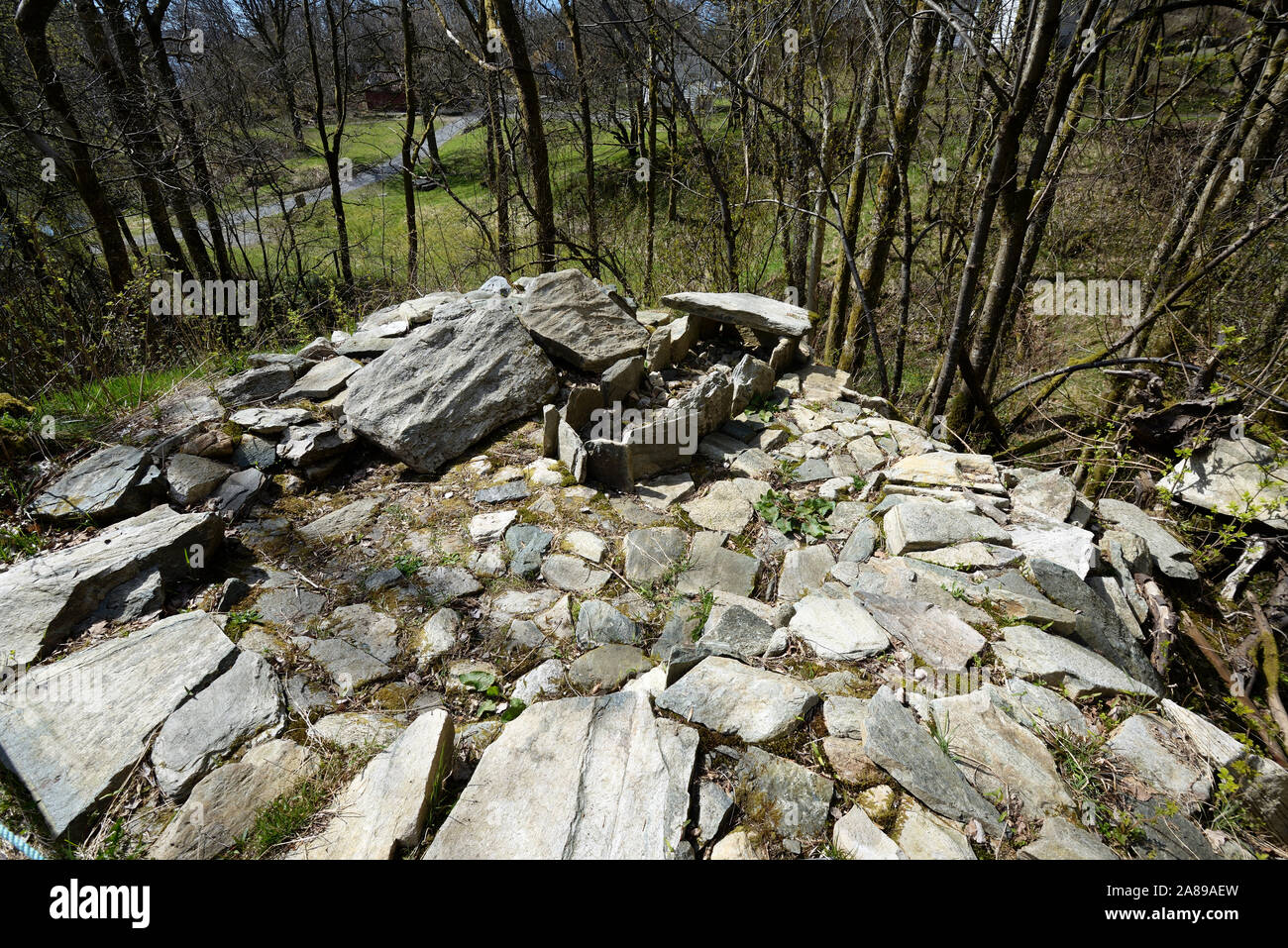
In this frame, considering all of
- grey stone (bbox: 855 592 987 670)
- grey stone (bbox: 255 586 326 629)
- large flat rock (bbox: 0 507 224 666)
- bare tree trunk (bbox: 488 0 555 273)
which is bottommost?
grey stone (bbox: 255 586 326 629)

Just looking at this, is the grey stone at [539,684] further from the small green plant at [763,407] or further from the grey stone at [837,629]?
the small green plant at [763,407]

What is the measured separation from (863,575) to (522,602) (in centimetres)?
157

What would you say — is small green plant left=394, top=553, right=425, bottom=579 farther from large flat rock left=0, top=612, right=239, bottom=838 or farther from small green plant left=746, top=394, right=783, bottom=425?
small green plant left=746, top=394, right=783, bottom=425

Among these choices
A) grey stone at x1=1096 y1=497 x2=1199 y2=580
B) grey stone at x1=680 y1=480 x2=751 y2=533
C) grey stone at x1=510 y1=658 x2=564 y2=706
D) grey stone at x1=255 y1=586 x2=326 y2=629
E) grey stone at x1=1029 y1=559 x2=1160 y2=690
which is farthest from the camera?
grey stone at x1=680 y1=480 x2=751 y2=533

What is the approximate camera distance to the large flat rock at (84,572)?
2352mm

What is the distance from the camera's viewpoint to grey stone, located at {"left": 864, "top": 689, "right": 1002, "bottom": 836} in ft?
5.65

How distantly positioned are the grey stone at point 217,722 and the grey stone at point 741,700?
1.38 metres

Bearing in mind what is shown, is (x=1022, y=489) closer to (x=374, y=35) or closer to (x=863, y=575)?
(x=863, y=575)

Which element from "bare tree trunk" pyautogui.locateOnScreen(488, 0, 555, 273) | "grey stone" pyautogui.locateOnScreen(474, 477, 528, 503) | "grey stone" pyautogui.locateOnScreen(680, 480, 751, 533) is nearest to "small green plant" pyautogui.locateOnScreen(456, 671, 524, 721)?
"grey stone" pyautogui.locateOnScreen(474, 477, 528, 503)

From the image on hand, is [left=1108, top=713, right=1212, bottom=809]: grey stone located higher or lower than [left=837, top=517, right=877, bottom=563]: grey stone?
lower

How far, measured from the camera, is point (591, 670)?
2383mm

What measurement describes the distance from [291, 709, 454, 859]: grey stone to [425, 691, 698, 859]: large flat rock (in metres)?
0.10

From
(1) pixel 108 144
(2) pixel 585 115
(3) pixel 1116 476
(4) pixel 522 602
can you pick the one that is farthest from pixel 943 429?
(1) pixel 108 144

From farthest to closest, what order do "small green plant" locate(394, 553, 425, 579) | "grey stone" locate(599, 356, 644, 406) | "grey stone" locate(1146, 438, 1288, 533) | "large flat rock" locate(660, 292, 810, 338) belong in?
1. "large flat rock" locate(660, 292, 810, 338)
2. "grey stone" locate(599, 356, 644, 406)
3. "grey stone" locate(1146, 438, 1288, 533)
4. "small green plant" locate(394, 553, 425, 579)
